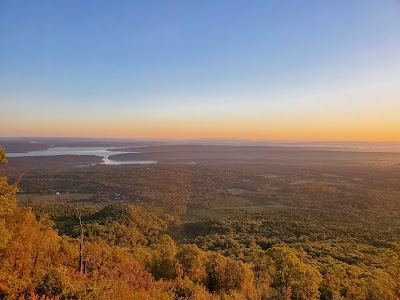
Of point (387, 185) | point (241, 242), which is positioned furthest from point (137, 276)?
point (387, 185)

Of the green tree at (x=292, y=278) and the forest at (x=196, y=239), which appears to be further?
the green tree at (x=292, y=278)

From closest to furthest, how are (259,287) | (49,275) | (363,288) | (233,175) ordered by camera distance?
(49,275) → (259,287) → (363,288) → (233,175)

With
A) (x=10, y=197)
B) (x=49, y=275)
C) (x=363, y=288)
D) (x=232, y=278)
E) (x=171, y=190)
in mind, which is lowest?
(x=171, y=190)

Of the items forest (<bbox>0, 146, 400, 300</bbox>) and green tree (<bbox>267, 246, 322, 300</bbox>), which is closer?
forest (<bbox>0, 146, 400, 300</bbox>)

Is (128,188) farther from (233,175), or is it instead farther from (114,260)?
(114,260)

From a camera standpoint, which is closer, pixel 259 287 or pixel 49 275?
pixel 49 275

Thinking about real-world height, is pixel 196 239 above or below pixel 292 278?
below

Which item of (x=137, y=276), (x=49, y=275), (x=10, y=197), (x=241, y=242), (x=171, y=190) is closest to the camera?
(x=49, y=275)

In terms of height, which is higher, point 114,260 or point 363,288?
point 114,260
